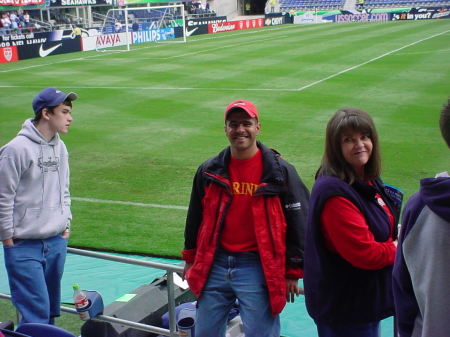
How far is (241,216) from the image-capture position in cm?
381

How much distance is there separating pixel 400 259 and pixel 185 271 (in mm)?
1790

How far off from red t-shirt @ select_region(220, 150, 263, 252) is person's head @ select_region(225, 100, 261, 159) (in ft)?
0.40

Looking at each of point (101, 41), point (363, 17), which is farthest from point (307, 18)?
point (101, 41)

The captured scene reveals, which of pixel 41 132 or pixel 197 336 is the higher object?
pixel 41 132

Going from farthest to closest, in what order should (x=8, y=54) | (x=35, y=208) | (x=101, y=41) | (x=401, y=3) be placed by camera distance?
1. (x=401, y=3)
2. (x=101, y=41)
3. (x=8, y=54)
4. (x=35, y=208)

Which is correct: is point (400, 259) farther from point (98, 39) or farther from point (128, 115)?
point (98, 39)

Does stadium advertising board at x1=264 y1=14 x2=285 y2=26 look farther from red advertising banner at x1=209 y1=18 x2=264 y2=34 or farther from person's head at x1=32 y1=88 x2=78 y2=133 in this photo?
person's head at x1=32 y1=88 x2=78 y2=133

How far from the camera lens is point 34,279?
4559 mm

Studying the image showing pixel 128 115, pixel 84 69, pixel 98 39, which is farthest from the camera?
pixel 98 39

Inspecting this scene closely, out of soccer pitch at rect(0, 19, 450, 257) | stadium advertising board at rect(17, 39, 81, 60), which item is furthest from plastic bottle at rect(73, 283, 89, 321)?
stadium advertising board at rect(17, 39, 81, 60)

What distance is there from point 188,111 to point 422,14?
43.6 m

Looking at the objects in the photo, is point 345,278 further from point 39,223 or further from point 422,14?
point 422,14

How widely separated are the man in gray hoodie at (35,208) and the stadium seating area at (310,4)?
63251 millimetres

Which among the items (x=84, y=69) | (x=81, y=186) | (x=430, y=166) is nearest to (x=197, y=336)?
(x=81, y=186)
